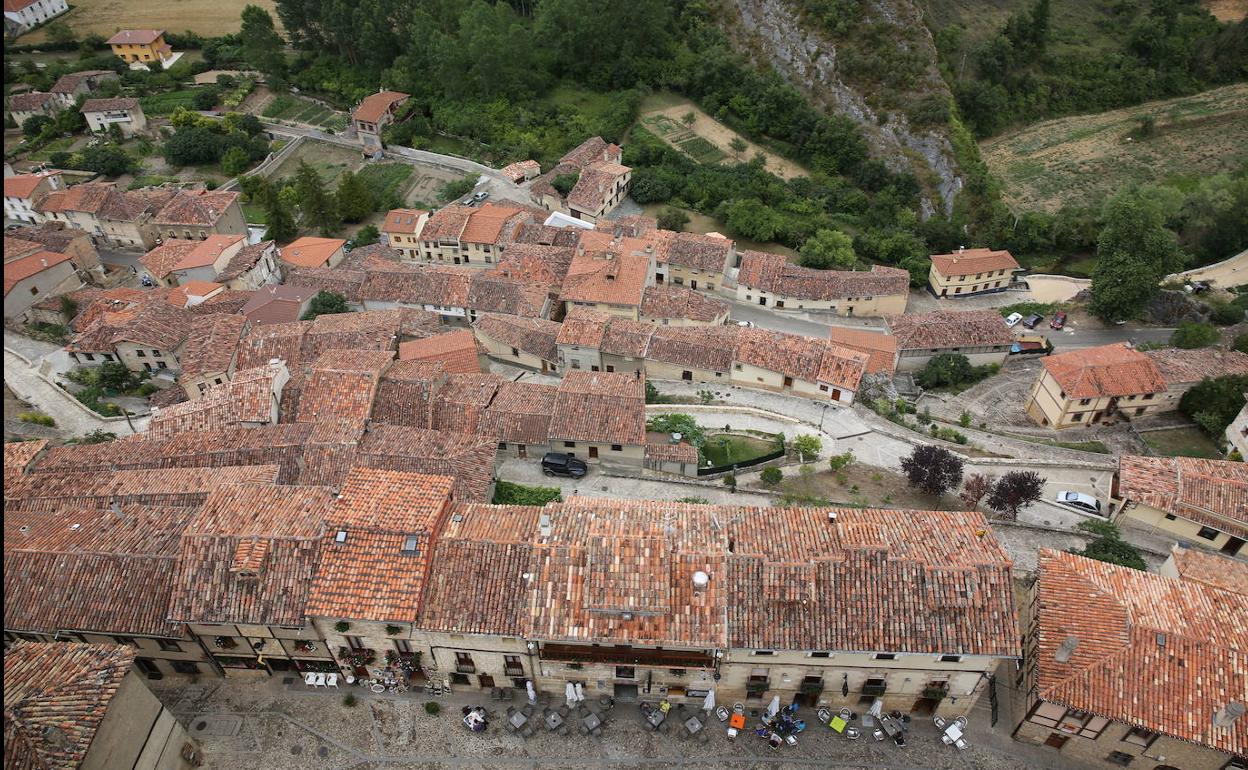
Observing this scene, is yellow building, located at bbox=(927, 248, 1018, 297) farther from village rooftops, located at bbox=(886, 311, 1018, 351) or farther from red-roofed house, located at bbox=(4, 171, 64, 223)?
red-roofed house, located at bbox=(4, 171, 64, 223)

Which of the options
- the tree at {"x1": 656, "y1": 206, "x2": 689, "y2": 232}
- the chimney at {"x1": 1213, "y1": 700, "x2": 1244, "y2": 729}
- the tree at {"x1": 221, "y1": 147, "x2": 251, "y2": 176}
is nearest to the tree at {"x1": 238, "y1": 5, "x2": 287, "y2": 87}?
the tree at {"x1": 221, "y1": 147, "x2": 251, "y2": 176}

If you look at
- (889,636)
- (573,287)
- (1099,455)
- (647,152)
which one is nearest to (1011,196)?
(647,152)

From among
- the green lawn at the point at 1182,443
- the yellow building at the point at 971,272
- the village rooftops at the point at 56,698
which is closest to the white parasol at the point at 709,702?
the village rooftops at the point at 56,698

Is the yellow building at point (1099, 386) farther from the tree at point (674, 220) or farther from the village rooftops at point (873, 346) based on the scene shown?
the tree at point (674, 220)

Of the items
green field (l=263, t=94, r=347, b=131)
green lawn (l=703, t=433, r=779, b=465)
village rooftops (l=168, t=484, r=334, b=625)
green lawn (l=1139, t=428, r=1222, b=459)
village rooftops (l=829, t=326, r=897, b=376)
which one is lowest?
green lawn (l=1139, t=428, r=1222, b=459)

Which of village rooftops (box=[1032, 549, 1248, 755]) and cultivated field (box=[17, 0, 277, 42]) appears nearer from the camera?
village rooftops (box=[1032, 549, 1248, 755])

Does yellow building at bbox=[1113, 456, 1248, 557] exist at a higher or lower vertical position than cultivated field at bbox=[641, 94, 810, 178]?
higher

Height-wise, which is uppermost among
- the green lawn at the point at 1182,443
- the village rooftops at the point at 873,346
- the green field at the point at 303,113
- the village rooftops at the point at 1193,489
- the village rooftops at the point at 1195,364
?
the village rooftops at the point at 1193,489

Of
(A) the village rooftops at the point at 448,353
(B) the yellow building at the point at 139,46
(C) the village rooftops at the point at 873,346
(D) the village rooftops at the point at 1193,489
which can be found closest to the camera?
(D) the village rooftops at the point at 1193,489
